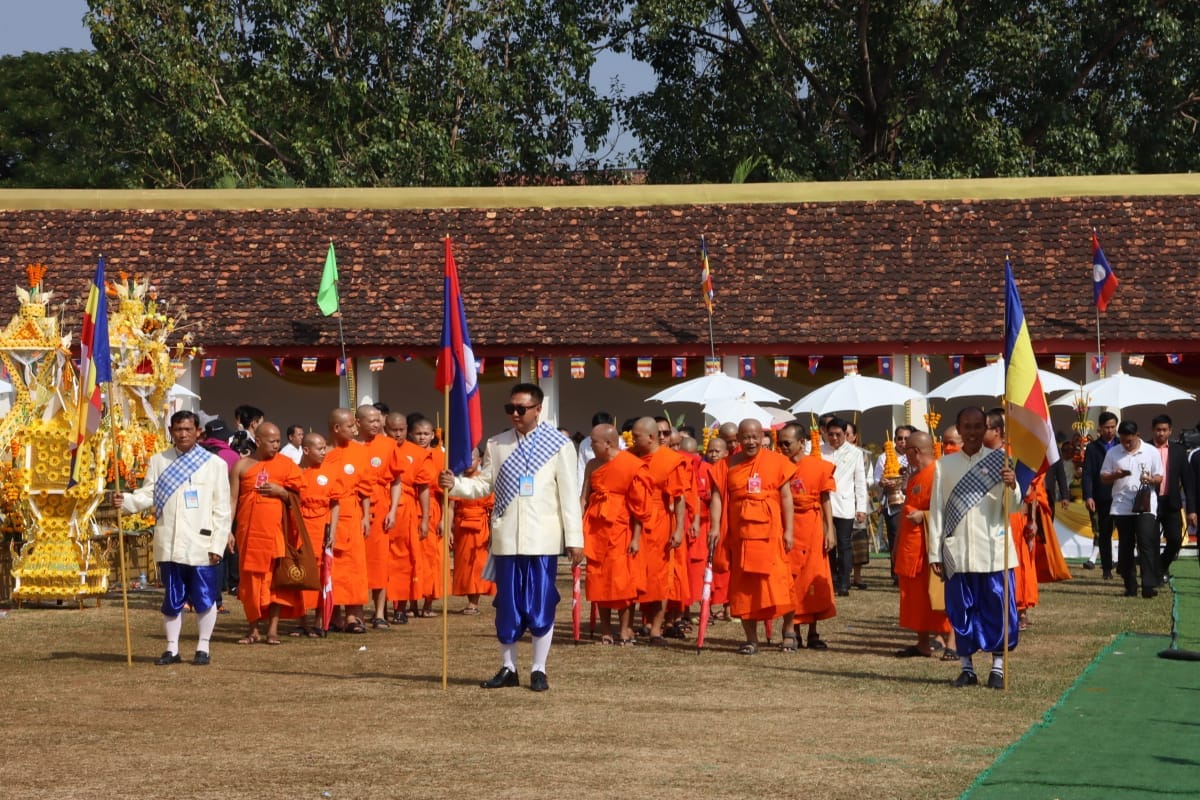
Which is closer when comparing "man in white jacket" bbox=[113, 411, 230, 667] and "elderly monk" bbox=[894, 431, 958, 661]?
"man in white jacket" bbox=[113, 411, 230, 667]

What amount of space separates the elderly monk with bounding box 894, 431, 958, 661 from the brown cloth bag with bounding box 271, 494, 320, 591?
4182mm

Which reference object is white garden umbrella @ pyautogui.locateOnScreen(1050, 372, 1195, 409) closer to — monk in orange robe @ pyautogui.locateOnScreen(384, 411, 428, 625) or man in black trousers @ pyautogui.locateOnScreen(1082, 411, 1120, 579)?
man in black trousers @ pyautogui.locateOnScreen(1082, 411, 1120, 579)

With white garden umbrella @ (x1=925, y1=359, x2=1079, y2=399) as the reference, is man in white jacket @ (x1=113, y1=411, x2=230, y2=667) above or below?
below

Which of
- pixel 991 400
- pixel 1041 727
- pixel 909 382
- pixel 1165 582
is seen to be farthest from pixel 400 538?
pixel 991 400

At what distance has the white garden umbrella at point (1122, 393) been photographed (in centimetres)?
2161

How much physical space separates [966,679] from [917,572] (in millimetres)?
1625

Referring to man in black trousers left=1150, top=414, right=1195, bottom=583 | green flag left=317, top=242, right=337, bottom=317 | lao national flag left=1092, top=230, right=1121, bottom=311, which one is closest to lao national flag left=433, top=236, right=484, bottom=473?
man in black trousers left=1150, top=414, right=1195, bottom=583

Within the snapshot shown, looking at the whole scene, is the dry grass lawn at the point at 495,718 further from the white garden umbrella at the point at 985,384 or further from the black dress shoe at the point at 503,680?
the white garden umbrella at the point at 985,384

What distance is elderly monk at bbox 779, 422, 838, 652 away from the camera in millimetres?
13227

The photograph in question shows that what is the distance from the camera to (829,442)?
17844mm

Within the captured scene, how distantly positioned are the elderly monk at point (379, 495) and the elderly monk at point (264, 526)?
1.04m

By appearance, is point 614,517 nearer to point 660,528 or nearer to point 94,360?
point 660,528

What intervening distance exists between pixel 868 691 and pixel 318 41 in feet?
86.2

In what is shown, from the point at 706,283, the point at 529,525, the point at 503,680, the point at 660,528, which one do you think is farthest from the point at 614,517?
the point at 706,283
